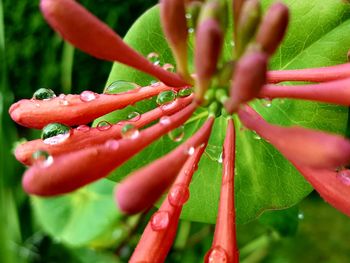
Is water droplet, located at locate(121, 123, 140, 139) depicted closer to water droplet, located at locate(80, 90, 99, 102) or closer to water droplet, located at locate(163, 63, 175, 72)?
water droplet, located at locate(80, 90, 99, 102)

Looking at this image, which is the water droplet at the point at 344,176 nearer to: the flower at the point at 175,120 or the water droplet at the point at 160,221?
the flower at the point at 175,120

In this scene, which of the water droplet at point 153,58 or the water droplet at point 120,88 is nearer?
the water droplet at point 120,88

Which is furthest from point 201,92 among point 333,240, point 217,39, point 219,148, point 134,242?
point 333,240

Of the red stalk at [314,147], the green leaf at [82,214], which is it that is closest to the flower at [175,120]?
the red stalk at [314,147]

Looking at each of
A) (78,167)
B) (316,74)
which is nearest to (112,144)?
(78,167)

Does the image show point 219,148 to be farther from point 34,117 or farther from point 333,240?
point 333,240
